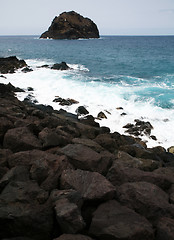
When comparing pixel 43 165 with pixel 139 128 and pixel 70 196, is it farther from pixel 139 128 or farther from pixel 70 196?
pixel 139 128

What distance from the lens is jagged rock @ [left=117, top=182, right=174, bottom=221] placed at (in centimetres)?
352

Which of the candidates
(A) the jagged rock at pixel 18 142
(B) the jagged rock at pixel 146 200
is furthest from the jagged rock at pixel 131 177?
(A) the jagged rock at pixel 18 142

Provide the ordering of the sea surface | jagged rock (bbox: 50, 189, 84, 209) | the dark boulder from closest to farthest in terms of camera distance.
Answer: jagged rock (bbox: 50, 189, 84, 209), the sea surface, the dark boulder

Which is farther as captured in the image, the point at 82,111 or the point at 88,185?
the point at 82,111

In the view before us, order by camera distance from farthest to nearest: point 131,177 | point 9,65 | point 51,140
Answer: point 9,65
point 51,140
point 131,177

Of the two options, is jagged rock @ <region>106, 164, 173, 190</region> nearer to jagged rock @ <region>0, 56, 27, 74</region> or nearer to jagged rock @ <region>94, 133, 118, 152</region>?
jagged rock @ <region>94, 133, 118, 152</region>

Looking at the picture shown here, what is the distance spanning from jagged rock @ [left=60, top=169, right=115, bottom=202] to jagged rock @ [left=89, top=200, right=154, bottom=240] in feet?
0.77

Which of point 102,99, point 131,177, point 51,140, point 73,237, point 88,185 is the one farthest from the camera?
point 102,99

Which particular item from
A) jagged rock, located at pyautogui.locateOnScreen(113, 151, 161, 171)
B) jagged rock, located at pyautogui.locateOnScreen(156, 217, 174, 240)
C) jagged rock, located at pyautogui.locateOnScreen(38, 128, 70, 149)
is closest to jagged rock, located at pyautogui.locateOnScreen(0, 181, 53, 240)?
jagged rock, located at pyautogui.locateOnScreen(156, 217, 174, 240)

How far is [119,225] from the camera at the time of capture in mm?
3016

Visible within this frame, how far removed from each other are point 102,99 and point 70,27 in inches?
3915

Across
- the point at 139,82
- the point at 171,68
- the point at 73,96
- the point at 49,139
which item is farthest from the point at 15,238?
the point at 171,68

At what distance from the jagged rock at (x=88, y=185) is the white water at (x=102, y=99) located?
261 inches

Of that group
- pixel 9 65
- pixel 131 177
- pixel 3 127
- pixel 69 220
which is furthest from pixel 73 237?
pixel 9 65
